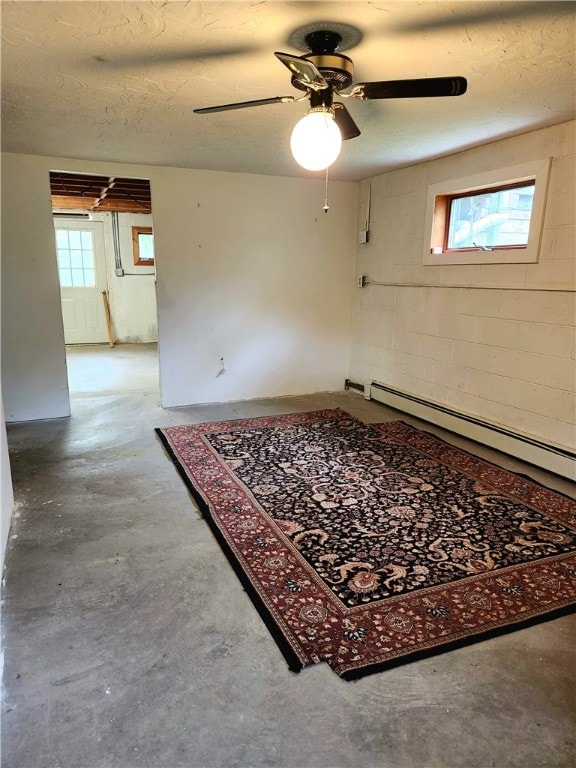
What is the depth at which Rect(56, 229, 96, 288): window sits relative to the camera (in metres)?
8.33

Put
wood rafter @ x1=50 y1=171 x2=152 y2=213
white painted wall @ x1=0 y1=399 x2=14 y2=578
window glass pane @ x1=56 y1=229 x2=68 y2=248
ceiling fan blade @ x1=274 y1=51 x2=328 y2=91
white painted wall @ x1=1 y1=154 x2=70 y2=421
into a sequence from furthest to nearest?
window glass pane @ x1=56 y1=229 x2=68 y2=248 → wood rafter @ x1=50 y1=171 x2=152 y2=213 → white painted wall @ x1=1 y1=154 x2=70 y2=421 → white painted wall @ x1=0 y1=399 x2=14 y2=578 → ceiling fan blade @ x1=274 y1=51 x2=328 y2=91

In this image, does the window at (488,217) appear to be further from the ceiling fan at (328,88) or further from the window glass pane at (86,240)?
the window glass pane at (86,240)

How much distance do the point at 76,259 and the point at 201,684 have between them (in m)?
8.34

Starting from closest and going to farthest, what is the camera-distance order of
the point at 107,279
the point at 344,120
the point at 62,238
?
1. the point at 344,120
2. the point at 62,238
3. the point at 107,279

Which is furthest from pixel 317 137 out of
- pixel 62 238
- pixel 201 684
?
pixel 62 238

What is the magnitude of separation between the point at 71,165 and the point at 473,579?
4528 millimetres

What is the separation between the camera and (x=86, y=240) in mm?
8461

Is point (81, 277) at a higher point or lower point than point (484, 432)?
higher

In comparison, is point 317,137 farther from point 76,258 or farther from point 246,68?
point 76,258

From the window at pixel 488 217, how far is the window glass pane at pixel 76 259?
259 inches

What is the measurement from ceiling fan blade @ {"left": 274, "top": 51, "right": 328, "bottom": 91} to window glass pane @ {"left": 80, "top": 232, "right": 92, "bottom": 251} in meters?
7.57

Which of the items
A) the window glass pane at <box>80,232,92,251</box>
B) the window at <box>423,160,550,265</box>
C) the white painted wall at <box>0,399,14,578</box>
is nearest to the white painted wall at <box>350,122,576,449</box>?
the window at <box>423,160,550,265</box>

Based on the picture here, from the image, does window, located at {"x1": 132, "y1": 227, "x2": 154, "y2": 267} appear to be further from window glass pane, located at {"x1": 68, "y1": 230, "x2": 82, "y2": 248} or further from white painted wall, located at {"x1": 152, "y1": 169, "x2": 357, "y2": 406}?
white painted wall, located at {"x1": 152, "y1": 169, "x2": 357, "y2": 406}

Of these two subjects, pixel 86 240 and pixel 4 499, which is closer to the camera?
pixel 4 499
